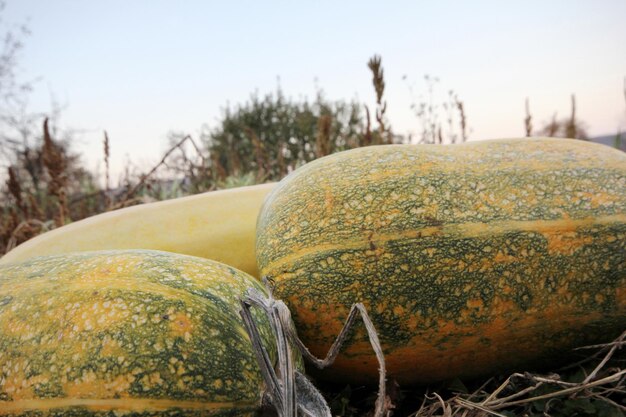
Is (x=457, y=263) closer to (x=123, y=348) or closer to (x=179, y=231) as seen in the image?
(x=123, y=348)

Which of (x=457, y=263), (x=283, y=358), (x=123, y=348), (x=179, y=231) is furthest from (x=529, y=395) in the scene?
(x=179, y=231)

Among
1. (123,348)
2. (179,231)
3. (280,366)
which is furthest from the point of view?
(179,231)

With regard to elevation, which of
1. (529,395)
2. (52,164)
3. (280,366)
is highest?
(52,164)

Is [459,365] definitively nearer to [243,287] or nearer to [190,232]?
[243,287]

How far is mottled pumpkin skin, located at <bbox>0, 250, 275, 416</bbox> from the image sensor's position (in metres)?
1.26

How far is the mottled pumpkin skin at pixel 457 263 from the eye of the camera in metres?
1.61

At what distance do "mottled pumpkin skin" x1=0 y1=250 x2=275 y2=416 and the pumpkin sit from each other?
1.11 meters

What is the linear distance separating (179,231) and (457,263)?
1.56 m

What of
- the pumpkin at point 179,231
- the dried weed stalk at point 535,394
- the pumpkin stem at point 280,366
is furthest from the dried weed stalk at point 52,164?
the dried weed stalk at point 535,394

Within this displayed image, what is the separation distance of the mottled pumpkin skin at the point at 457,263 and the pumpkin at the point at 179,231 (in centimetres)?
84

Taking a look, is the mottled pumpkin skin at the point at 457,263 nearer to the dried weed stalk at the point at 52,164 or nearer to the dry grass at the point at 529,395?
the dry grass at the point at 529,395

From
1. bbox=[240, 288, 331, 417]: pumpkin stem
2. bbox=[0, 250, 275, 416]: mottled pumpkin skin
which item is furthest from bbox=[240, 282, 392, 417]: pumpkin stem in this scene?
bbox=[0, 250, 275, 416]: mottled pumpkin skin

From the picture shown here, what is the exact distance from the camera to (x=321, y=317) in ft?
5.42

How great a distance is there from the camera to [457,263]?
1.61 meters
